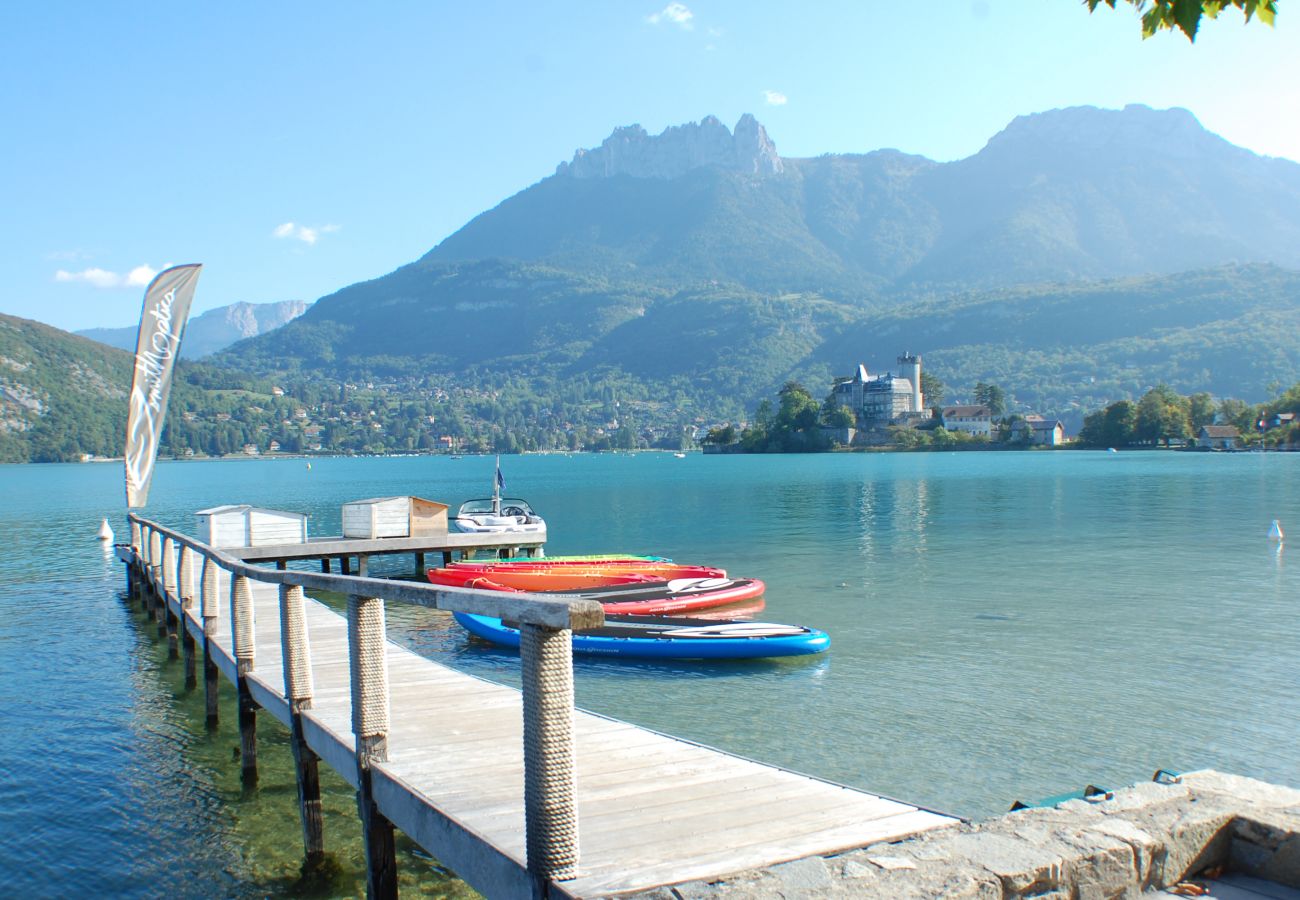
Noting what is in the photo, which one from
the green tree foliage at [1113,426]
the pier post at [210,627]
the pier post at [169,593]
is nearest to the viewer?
the pier post at [210,627]

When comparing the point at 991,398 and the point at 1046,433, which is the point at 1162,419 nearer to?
the point at 1046,433

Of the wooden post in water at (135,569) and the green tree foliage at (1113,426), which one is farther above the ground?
the green tree foliage at (1113,426)

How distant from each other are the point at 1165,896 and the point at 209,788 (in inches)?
442

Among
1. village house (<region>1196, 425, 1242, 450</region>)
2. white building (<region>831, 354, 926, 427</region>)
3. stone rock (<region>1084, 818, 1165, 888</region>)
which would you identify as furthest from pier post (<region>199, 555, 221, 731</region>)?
white building (<region>831, 354, 926, 427</region>)

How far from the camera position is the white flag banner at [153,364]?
20562 mm

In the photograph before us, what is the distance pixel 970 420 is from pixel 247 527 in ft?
590

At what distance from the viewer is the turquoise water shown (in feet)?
35.7

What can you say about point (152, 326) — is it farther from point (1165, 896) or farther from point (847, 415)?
point (847, 415)

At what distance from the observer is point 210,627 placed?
45.6 feet

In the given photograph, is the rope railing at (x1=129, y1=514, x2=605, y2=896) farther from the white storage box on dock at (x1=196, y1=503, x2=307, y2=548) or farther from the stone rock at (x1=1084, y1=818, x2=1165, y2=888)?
the white storage box on dock at (x1=196, y1=503, x2=307, y2=548)

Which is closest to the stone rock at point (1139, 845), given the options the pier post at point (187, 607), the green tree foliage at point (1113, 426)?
the pier post at point (187, 607)

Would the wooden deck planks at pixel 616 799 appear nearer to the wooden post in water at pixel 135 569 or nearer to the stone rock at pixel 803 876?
the stone rock at pixel 803 876

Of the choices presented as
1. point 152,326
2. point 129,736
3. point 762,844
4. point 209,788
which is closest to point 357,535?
point 152,326

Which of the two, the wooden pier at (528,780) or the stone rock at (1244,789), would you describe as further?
the stone rock at (1244,789)
